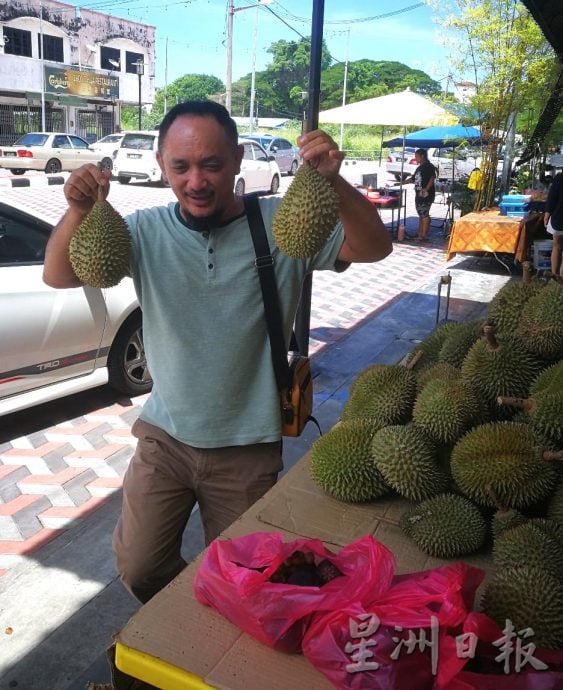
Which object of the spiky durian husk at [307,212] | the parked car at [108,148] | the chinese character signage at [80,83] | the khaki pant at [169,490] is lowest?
the khaki pant at [169,490]

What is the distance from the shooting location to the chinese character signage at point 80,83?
31672 millimetres

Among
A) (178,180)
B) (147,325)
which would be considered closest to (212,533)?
(147,325)

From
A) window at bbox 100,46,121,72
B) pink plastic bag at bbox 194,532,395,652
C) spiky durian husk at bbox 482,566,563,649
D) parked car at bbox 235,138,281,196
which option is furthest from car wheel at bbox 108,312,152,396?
window at bbox 100,46,121,72

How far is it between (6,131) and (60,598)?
3354 centimetres

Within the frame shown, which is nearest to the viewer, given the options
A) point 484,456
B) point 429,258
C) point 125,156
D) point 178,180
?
point 484,456

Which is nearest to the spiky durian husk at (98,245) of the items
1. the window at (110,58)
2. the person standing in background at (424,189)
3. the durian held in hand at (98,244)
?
the durian held in hand at (98,244)

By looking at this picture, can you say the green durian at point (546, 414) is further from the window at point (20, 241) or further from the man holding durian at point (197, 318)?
the window at point (20, 241)

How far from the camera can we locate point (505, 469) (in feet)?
5.16

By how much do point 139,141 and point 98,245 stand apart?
20.9 meters

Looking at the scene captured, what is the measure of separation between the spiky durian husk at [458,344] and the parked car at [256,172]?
15803mm

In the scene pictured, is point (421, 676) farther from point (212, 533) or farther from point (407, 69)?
point (407, 69)

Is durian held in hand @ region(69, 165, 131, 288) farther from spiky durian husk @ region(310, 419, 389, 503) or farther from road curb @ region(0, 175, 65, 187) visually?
road curb @ region(0, 175, 65, 187)

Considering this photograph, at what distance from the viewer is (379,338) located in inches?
251

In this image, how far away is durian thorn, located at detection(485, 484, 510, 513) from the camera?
1.52 m
